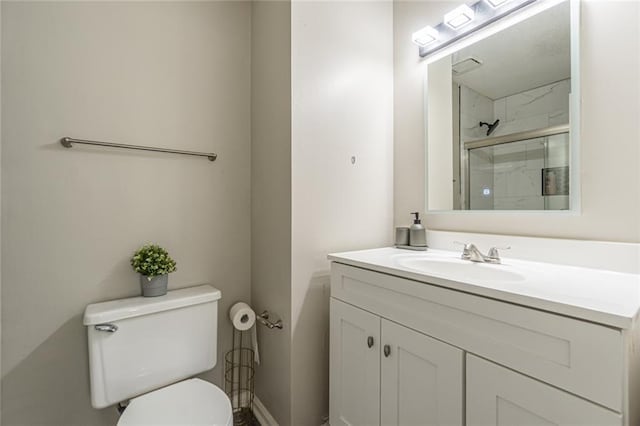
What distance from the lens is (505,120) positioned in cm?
122

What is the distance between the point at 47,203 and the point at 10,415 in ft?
2.67

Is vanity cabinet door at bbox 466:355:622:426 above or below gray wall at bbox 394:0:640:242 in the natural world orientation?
below

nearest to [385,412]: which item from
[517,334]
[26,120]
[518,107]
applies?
[517,334]

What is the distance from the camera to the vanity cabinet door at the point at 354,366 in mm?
1027

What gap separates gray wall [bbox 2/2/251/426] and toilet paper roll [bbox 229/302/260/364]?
0.42 feet

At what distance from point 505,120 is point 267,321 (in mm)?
1421

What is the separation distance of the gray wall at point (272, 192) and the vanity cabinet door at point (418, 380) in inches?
18.2

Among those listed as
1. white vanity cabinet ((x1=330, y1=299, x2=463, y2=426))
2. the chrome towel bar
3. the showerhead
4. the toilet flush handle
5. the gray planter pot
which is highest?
the showerhead

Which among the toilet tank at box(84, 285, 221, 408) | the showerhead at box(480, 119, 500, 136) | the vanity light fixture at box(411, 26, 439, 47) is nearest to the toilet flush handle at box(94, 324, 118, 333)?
the toilet tank at box(84, 285, 221, 408)

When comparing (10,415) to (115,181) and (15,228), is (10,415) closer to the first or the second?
(15,228)

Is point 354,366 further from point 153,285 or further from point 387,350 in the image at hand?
point 153,285

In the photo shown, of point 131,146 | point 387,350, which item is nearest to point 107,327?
point 131,146

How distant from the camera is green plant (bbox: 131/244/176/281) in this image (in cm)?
122

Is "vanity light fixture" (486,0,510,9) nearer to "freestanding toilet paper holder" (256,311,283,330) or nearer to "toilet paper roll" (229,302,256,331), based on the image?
"freestanding toilet paper holder" (256,311,283,330)
